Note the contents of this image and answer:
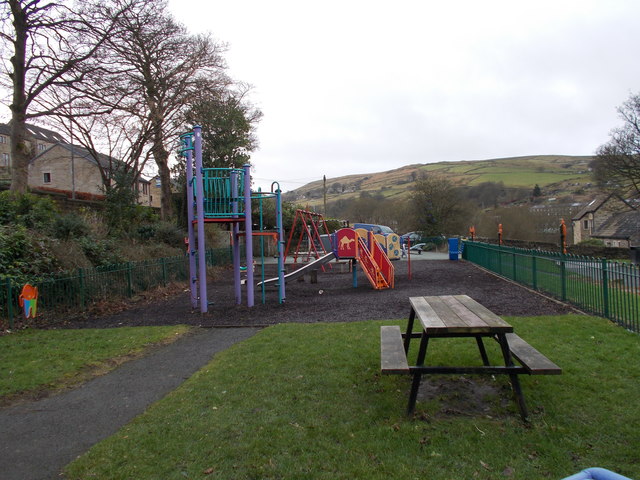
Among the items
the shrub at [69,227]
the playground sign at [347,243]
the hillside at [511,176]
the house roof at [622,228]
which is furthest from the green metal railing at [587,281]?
the hillside at [511,176]

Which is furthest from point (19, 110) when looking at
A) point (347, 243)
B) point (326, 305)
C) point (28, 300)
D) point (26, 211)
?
point (326, 305)

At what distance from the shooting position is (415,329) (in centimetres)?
762

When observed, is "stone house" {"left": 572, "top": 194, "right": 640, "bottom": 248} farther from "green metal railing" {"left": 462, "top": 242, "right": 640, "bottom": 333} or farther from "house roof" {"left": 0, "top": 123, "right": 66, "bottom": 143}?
"house roof" {"left": 0, "top": 123, "right": 66, "bottom": 143}

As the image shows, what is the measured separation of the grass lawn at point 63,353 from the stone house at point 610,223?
4273 cm

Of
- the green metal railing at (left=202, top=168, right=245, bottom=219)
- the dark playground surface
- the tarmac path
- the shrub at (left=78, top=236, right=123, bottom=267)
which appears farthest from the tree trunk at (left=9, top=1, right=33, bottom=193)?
the tarmac path

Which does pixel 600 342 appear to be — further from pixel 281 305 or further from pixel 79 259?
pixel 79 259

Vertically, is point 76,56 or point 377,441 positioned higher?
point 76,56

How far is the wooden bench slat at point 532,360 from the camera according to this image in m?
3.75

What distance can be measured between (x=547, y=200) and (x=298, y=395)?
79690mm

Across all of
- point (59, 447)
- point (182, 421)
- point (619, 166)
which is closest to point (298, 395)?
point (182, 421)

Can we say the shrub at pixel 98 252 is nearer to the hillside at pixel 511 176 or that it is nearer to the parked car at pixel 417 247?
the parked car at pixel 417 247

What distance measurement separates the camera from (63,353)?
7027 millimetres

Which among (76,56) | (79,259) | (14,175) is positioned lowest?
(79,259)

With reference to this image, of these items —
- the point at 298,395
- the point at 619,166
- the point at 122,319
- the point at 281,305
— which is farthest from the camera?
the point at 619,166
